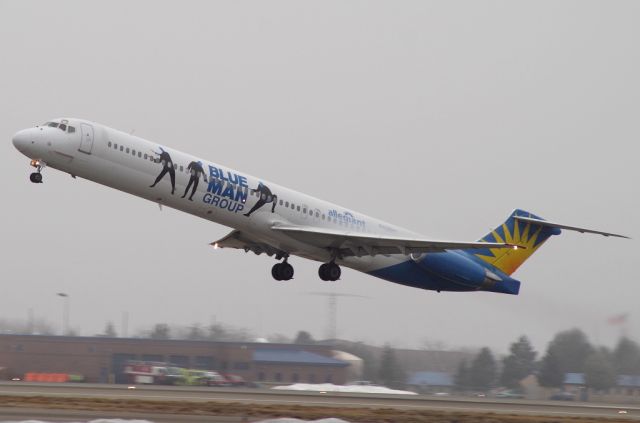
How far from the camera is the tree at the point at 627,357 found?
1941 inches

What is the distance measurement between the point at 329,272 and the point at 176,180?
27.6 feet

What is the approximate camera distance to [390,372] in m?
54.9

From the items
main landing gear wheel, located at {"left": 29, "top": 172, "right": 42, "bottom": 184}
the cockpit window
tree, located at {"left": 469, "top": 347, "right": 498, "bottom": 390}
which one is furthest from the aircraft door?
tree, located at {"left": 469, "top": 347, "right": 498, "bottom": 390}

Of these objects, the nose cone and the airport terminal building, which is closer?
the nose cone

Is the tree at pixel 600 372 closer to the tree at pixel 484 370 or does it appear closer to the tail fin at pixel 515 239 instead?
the tree at pixel 484 370

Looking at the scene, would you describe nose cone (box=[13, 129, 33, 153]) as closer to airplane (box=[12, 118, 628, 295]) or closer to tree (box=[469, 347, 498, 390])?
airplane (box=[12, 118, 628, 295])

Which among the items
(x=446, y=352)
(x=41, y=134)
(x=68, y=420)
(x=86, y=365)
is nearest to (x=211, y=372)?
(x=86, y=365)

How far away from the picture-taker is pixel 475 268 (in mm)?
44094

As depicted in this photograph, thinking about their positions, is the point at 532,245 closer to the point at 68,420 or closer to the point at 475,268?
the point at 475,268

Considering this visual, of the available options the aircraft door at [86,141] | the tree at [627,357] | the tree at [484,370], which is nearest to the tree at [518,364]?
the tree at [484,370]

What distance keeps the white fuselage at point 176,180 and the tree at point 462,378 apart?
15.6 meters

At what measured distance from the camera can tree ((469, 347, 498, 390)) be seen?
52.9 m

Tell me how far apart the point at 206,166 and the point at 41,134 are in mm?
6199

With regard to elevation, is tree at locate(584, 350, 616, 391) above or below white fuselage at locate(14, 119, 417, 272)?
below
